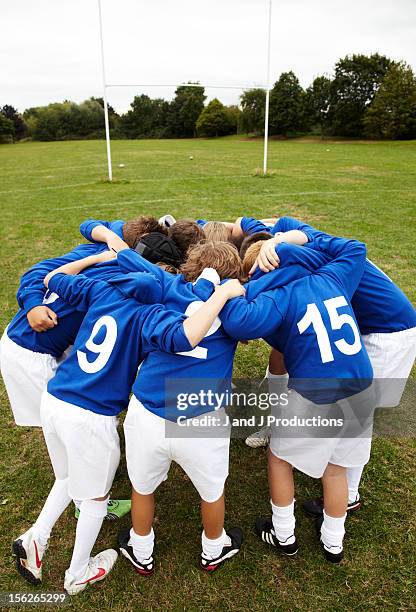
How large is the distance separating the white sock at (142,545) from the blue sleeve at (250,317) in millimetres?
995

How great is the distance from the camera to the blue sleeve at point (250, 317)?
1729 millimetres

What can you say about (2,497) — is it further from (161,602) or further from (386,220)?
(386,220)

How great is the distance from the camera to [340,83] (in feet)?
115

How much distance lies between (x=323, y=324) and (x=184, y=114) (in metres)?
38.3

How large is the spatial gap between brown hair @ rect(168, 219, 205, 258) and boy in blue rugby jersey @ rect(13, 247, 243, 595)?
74 cm

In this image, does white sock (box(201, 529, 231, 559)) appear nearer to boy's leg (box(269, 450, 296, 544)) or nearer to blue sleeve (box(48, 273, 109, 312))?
boy's leg (box(269, 450, 296, 544))

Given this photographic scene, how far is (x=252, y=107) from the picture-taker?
34.6 metres

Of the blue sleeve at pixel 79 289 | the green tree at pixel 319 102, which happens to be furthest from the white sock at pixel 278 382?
the green tree at pixel 319 102

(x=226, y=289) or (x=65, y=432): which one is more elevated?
(x=226, y=289)

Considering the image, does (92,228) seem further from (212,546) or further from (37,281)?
(212,546)

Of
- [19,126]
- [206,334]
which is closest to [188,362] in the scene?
[206,334]

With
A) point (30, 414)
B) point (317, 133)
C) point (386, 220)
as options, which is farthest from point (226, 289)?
point (317, 133)

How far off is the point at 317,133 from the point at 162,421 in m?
38.5

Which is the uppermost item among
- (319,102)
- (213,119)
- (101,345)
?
(319,102)
